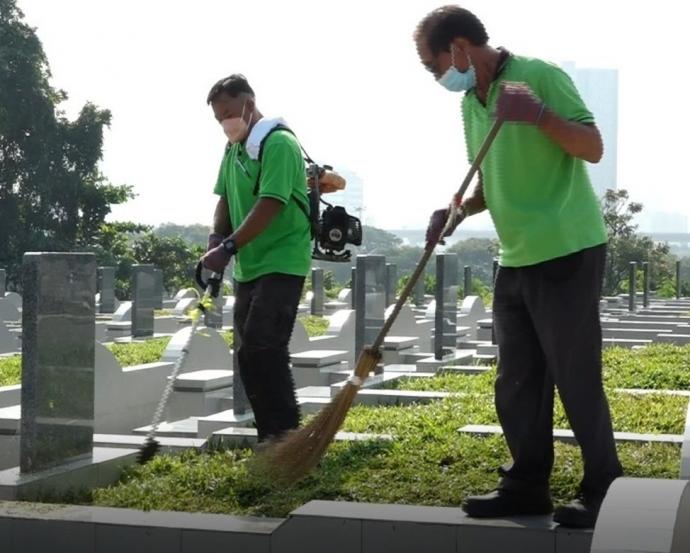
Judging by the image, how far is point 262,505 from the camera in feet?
19.1

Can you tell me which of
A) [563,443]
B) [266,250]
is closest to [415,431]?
[563,443]

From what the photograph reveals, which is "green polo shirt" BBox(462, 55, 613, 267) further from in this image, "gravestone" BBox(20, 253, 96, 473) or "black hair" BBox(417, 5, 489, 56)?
"gravestone" BBox(20, 253, 96, 473)

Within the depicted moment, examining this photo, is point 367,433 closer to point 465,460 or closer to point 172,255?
point 465,460

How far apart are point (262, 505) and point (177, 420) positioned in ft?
16.3

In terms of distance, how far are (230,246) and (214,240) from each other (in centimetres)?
63

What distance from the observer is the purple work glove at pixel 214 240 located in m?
6.93

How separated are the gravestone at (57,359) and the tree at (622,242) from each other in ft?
130

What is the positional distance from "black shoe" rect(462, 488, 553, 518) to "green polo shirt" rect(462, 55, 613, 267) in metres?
0.82

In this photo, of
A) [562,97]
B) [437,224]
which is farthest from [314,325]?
[562,97]

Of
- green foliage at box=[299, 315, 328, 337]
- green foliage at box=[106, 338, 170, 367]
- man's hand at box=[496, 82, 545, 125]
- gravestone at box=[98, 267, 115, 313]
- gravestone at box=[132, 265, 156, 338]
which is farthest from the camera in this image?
gravestone at box=[98, 267, 115, 313]

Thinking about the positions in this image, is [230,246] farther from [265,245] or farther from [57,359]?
[57,359]

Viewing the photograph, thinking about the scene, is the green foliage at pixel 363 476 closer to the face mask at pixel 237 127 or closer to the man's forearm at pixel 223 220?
the man's forearm at pixel 223 220

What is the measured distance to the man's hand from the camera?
4.80 meters

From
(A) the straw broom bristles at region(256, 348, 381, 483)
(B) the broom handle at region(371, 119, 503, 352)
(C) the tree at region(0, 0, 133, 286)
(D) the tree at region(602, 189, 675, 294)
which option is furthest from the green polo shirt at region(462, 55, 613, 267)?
(D) the tree at region(602, 189, 675, 294)
